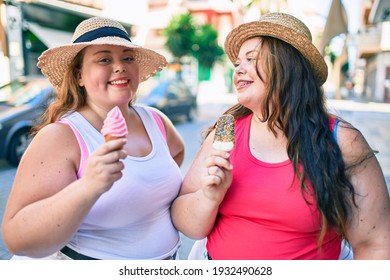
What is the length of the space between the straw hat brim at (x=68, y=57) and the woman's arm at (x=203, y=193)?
1.82 ft

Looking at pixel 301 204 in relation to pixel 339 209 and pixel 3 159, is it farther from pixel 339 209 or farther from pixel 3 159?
pixel 3 159

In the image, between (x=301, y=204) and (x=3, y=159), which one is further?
(x=3, y=159)

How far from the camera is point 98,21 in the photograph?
1588 mm

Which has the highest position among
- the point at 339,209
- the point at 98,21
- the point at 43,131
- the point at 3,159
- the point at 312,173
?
the point at 98,21

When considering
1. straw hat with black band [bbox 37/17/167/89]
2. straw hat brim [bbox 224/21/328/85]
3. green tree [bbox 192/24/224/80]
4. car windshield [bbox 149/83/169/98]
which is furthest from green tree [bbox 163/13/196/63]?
straw hat brim [bbox 224/21/328/85]

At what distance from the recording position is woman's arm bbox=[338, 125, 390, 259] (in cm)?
137

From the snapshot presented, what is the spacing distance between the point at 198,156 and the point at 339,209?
64cm

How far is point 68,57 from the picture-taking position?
1604 millimetres

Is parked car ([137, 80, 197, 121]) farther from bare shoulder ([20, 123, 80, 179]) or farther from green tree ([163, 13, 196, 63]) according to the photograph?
green tree ([163, 13, 196, 63])

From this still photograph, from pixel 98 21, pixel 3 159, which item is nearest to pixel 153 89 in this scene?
pixel 3 159

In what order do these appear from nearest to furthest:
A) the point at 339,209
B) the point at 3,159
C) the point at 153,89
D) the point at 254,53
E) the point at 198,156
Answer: the point at 339,209 → the point at 254,53 → the point at 198,156 → the point at 3,159 → the point at 153,89

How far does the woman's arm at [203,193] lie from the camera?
1.31 metres

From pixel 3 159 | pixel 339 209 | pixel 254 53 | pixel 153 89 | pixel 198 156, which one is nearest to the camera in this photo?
pixel 339 209

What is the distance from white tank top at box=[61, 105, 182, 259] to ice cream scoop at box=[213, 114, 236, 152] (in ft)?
1.20
